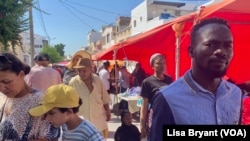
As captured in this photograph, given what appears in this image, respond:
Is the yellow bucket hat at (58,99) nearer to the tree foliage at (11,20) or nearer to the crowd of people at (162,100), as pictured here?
the crowd of people at (162,100)

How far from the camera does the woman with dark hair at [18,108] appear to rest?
1.87 m

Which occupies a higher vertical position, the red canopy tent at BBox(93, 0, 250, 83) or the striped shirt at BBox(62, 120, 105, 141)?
the red canopy tent at BBox(93, 0, 250, 83)

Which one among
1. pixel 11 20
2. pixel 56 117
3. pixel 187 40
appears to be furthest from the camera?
pixel 11 20

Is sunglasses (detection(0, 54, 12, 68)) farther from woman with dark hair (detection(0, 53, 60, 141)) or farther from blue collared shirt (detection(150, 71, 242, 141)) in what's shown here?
blue collared shirt (detection(150, 71, 242, 141))

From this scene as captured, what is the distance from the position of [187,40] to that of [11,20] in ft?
9.41

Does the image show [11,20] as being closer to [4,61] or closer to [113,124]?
[4,61]

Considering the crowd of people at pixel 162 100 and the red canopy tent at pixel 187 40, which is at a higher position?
the red canopy tent at pixel 187 40

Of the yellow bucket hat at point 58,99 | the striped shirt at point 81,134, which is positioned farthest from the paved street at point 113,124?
the yellow bucket hat at point 58,99

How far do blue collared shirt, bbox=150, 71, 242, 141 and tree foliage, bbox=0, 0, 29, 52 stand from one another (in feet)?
14.2

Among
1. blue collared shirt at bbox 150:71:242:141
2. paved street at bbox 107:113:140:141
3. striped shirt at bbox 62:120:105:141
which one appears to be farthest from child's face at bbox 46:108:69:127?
paved street at bbox 107:113:140:141

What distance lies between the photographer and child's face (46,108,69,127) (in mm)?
2003

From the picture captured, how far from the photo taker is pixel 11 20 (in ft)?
17.4

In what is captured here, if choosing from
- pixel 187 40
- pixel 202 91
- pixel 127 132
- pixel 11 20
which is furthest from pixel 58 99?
pixel 11 20

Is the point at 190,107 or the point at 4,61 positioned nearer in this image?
the point at 190,107
